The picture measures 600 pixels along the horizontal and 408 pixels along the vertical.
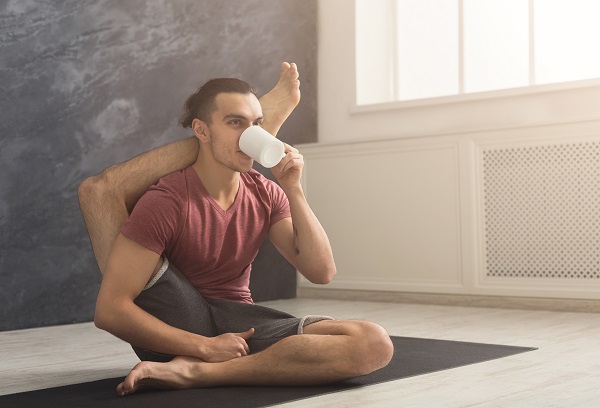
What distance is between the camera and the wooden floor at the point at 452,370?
6.88 ft

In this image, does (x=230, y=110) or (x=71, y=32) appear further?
(x=71, y=32)

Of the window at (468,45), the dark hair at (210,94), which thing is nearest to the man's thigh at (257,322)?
the dark hair at (210,94)

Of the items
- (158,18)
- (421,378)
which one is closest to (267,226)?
(421,378)

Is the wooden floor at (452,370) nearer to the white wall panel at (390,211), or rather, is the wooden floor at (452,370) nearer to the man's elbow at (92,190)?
the white wall panel at (390,211)

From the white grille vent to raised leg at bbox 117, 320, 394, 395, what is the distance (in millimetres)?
2231

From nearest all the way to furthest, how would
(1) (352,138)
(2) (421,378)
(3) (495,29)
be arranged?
(2) (421,378) < (3) (495,29) < (1) (352,138)

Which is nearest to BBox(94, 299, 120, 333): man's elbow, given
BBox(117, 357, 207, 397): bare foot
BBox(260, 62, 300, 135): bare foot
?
BBox(117, 357, 207, 397): bare foot

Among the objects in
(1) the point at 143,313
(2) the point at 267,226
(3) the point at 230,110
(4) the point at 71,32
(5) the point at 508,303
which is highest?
(4) the point at 71,32

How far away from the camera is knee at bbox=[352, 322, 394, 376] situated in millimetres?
2186

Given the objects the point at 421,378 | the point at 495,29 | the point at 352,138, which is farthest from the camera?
the point at 352,138

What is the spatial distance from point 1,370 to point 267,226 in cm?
92

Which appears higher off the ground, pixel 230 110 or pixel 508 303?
pixel 230 110

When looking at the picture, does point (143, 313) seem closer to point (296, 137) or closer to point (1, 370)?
point (1, 370)

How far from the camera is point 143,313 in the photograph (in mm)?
2154
